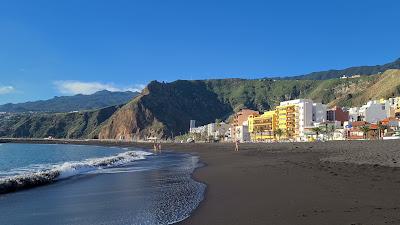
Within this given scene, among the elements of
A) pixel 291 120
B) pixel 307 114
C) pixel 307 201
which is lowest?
pixel 307 201

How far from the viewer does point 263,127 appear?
135 meters

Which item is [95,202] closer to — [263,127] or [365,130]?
[365,130]

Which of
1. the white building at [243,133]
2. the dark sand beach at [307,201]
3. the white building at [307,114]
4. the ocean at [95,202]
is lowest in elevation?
the ocean at [95,202]

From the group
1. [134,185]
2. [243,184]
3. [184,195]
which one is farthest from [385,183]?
[134,185]

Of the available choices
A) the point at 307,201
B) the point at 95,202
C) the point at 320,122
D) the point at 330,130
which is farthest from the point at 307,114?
the point at 95,202

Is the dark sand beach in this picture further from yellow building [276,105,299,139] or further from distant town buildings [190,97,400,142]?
yellow building [276,105,299,139]

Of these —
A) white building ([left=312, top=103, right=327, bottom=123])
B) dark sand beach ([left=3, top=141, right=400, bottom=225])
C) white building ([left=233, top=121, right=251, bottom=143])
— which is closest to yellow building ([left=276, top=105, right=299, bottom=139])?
white building ([left=312, top=103, right=327, bottom=123])

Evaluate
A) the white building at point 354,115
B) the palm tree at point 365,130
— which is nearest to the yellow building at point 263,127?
the white building at point 354,115

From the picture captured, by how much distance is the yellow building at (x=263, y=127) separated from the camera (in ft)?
433

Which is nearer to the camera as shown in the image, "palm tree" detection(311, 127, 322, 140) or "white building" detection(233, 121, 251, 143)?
"palm tree" detection(311, 127, 322, 140)

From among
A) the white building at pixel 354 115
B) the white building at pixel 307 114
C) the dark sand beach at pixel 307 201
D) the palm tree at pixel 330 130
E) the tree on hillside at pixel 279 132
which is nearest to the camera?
the dark sand beach at pixel 307 201

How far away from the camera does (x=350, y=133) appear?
9256 cm

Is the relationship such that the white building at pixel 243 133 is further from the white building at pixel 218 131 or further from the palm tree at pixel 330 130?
the palm tree at pixel 330 130

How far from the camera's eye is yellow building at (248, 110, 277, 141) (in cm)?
13188
